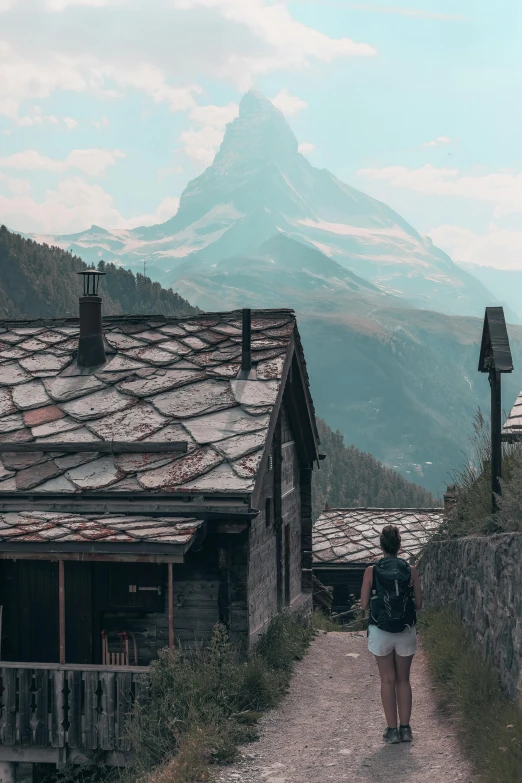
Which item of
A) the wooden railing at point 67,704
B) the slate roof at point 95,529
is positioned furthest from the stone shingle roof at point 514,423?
the wooden railing at point 67,704

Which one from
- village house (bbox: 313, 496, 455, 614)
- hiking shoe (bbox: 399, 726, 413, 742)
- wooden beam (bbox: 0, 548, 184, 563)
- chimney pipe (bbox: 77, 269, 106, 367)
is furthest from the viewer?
village house (bbox: 313, 496, 455, 614)

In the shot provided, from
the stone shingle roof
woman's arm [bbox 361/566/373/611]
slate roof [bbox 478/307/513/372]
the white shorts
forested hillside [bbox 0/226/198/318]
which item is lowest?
the white shorts

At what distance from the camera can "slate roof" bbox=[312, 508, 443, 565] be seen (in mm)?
27016

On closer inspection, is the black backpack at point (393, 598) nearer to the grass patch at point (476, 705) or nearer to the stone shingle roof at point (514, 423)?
the grass patch at point (476, 705)

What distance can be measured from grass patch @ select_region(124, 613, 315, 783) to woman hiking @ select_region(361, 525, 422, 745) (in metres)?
1.70

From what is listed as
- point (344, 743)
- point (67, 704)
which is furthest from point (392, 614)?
point (67, 704)

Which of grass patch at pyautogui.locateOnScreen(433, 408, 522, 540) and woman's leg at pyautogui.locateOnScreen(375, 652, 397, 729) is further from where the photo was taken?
grass patch at pyautogui.locateOnScreen(433, 408, 522, 540)

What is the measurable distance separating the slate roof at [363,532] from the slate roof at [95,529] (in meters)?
16.1

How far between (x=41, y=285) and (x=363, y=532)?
74699mm

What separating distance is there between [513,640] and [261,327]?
873 cm

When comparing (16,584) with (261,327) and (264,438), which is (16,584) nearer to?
(264,438)

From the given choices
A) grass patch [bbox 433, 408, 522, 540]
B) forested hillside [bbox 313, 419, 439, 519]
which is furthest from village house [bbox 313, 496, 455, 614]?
forested hillside [bbox 313, 419, 439, 519]

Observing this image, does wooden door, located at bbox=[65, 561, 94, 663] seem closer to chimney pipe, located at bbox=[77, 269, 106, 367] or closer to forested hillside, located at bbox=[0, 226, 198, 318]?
chimney pipe, located at bbox=[77, 269, 106, 367]

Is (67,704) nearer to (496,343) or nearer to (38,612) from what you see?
(38,612)
